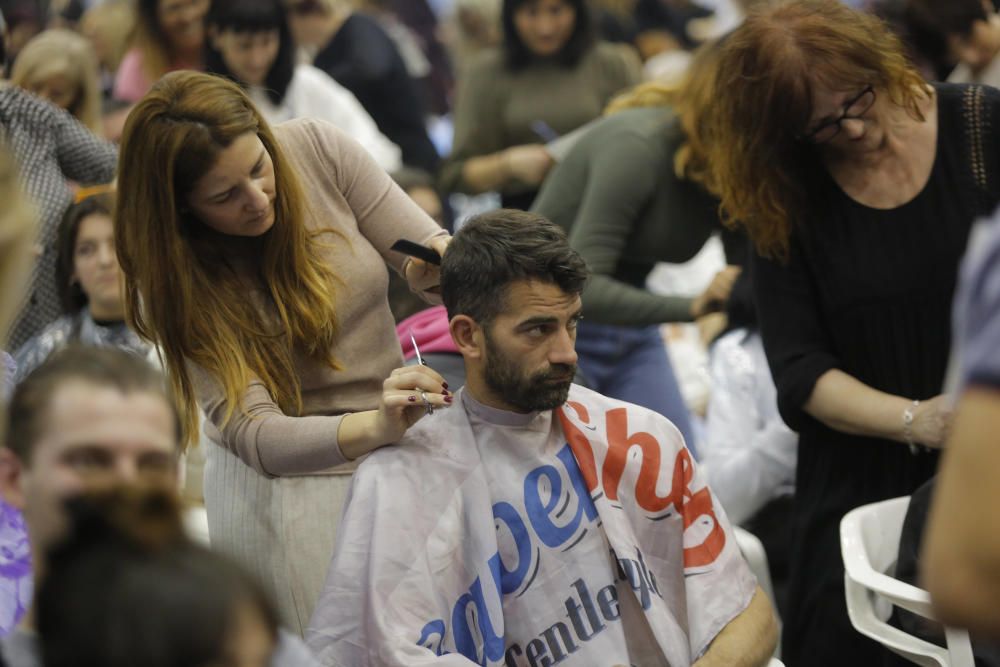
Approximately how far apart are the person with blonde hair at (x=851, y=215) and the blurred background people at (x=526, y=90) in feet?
5.08

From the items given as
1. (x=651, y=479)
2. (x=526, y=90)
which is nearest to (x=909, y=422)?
(x=651, y=479)

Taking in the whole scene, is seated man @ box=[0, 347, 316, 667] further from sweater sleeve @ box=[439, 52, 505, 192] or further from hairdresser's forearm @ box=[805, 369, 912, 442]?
sweater sleeve @ box=[439, 52, 505, 192]

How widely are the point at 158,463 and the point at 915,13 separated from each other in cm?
262

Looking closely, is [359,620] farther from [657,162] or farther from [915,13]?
[915,13]

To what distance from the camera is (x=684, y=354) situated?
438 cm

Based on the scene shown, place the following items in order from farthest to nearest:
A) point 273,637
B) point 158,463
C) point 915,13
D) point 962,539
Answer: point 915,13 < point 158,463 < point 273,637 < point 962,539

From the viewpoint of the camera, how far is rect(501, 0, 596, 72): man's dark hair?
4160mm

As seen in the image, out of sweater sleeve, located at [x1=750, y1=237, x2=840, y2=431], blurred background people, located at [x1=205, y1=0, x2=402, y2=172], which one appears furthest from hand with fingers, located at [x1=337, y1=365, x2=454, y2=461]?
blurred background people, located at [x1=205, y1=0, x2=402, y2=172]

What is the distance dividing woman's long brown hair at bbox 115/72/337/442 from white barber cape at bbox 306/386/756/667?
256 mm

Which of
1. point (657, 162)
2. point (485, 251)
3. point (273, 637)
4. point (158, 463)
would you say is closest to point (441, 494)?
point (485, 251)

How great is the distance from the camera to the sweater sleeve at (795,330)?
256 cm

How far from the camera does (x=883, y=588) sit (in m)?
2.31

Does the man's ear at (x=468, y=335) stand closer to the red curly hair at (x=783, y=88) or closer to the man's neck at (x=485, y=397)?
the man's neck at (x=485, y=397)

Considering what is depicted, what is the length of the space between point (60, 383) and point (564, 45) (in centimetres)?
277
